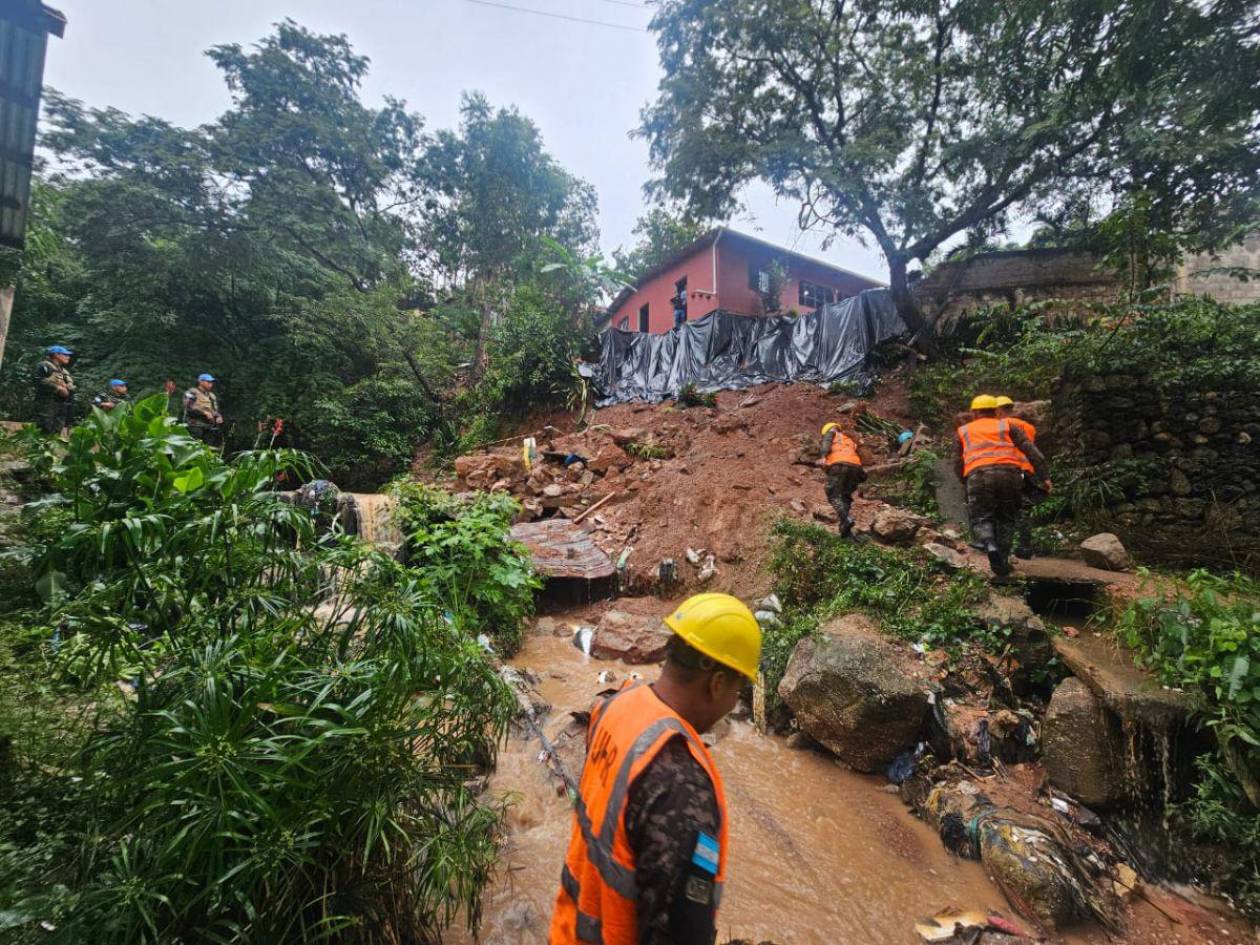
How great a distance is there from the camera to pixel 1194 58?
441 cm

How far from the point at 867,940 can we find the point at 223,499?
3.70 metres

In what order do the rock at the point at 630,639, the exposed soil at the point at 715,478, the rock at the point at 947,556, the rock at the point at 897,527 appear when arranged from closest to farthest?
1. the rock at the point at 947,556
2. the rock at the point at 630,639
3. the rock at the point at 897,527
4. the exposed soil at the point at 715,478

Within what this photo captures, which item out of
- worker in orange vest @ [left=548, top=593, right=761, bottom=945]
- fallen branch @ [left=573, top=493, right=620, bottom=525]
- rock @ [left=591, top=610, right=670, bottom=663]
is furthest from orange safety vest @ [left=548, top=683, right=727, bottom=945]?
fallen branch @ [left=573, top=493, right=620, bottom=525]

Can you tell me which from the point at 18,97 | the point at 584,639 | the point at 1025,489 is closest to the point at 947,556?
the point at 1025,489

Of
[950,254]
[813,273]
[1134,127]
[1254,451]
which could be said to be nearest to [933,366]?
[950,254]

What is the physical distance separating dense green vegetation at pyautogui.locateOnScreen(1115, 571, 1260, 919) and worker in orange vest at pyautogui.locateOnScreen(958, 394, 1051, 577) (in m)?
A: 1.42

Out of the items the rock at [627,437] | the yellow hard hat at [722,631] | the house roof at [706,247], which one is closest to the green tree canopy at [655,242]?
the house roof at [706,247]

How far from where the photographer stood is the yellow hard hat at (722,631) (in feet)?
4.03

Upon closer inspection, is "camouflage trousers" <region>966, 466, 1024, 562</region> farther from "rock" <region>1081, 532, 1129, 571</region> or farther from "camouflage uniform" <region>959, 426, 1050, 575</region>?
"rock" <region>1081, 532, 1129, 571</region>

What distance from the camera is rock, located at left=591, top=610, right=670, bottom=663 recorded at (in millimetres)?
5555

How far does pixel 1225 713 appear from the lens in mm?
2684

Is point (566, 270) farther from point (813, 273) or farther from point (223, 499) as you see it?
point (223, 499)

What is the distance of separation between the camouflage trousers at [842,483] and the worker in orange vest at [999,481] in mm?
1444

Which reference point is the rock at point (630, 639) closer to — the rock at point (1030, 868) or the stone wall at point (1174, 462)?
the rock at point (1030, 868)
